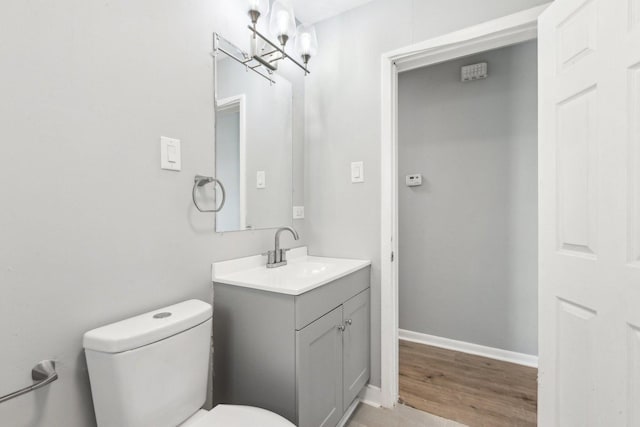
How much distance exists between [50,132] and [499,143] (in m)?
2.62

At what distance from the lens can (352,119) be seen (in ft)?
6.02

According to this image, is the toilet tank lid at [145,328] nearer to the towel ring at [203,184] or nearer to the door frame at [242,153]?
the towel ring at [203,184]

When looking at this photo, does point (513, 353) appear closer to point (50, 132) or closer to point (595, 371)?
point (595, 371)

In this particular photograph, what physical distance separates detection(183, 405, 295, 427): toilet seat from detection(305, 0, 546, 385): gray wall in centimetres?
92

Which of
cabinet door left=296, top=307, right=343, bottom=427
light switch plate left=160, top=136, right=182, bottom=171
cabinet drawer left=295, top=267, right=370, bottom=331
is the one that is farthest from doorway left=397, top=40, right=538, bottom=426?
light switch plate left=160, top=136, right=182, bottom=171

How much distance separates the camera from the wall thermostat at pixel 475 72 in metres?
2.25

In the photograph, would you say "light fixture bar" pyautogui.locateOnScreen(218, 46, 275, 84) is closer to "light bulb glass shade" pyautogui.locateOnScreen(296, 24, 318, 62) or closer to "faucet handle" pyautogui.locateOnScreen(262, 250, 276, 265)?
"light bulb glass shade" pyautogui.locateOnScreen(296, 24, 318, 62)

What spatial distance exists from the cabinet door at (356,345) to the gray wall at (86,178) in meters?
0.78

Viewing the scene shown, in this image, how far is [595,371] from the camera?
1013 millimetres

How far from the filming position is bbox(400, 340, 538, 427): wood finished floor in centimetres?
163

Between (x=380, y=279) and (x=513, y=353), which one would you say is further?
(x=513, y=353)

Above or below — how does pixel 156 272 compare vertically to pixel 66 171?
below

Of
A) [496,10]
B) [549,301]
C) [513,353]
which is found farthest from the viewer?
[513,353]

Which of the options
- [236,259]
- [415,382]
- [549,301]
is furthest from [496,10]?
[415,382]
